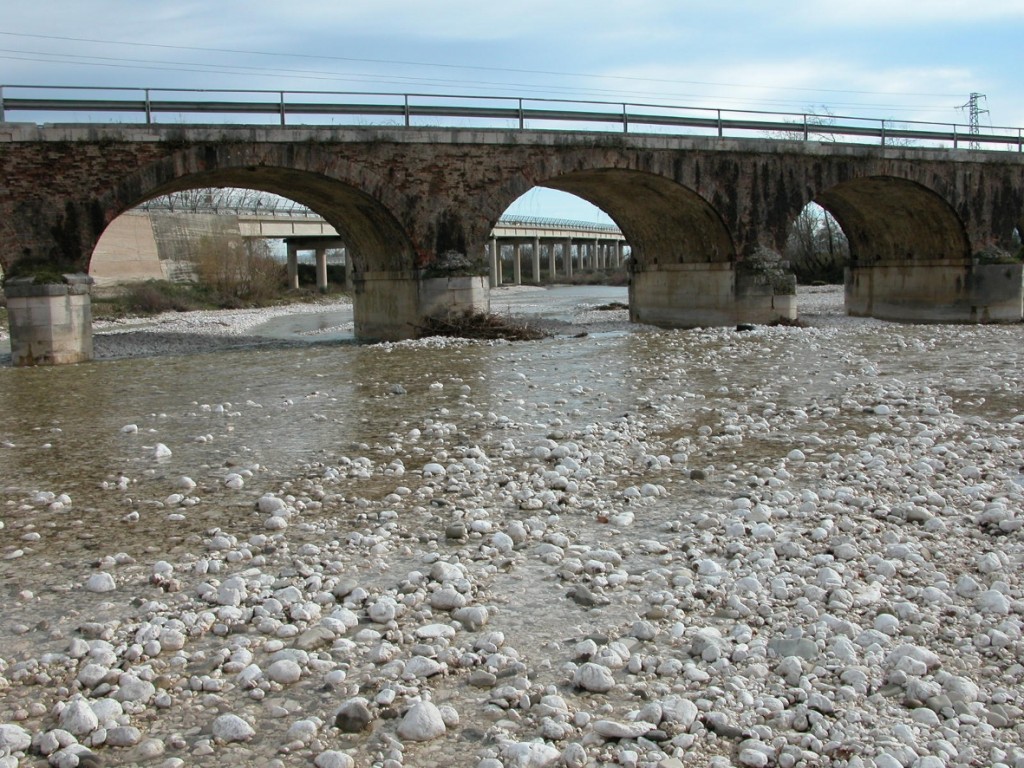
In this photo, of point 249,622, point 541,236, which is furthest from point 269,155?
point 541,236

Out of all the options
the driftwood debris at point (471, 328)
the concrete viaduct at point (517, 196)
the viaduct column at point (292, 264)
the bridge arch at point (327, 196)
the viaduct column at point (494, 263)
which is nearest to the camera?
the concrete viaduct at point (517, 196)

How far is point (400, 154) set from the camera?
2703 cm

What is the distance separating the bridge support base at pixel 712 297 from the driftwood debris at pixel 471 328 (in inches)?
302

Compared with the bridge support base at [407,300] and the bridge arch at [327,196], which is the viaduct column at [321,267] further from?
the bridge support base at [407,300]

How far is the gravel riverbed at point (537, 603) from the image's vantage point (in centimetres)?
419

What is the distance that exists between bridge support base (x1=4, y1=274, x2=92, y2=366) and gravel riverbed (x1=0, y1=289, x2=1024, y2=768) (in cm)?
1296

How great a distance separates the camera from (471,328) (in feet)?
92.3

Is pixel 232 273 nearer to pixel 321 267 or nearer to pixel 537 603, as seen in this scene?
pixel 321 267

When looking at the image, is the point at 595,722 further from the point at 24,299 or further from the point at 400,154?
the point at 400,154

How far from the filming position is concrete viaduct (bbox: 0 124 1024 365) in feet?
77.4

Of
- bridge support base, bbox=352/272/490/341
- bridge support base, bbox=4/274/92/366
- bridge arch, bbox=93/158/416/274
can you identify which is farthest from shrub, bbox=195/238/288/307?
bridge support base, bbox=4/274/92/366

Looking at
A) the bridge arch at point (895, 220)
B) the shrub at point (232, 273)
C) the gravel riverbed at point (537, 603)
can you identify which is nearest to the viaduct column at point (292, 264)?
the shrub at point (232, 273)

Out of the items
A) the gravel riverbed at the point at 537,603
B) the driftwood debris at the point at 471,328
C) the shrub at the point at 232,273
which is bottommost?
the gravel riverbed at the point at 537,603

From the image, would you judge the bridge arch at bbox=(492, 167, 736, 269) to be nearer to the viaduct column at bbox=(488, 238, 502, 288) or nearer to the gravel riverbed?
the gravel riverbed
